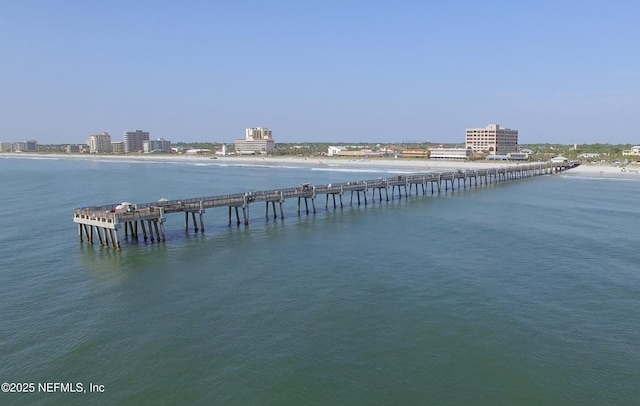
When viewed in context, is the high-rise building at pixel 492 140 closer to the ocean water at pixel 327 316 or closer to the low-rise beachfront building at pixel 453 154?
the low-rise beachfront building at pixel 453 154

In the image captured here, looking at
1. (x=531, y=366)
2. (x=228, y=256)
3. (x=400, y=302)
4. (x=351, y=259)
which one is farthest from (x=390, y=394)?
(x=228, y=256)

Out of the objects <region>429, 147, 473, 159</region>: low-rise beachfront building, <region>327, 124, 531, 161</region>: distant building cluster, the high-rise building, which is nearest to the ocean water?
<region>429, 147, 473, 159</region>: low-rise beachfront building

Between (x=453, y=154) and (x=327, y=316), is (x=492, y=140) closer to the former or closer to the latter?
(x=453, y=154)

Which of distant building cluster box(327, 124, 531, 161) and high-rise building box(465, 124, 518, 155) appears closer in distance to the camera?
distant building cluster box(327, 124, 531, 161)

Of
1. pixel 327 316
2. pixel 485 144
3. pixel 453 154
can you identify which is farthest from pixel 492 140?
pixel 327 316

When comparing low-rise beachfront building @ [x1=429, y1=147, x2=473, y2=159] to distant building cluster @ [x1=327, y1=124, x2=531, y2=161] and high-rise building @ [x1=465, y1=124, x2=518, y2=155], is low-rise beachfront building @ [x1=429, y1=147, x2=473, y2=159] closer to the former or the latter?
distant building cluster @ [x1=327, y1=124, x2=531, y2=161]

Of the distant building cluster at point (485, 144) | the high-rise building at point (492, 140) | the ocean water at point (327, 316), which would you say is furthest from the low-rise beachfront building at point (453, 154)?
the ocean water at point (327, 316)
